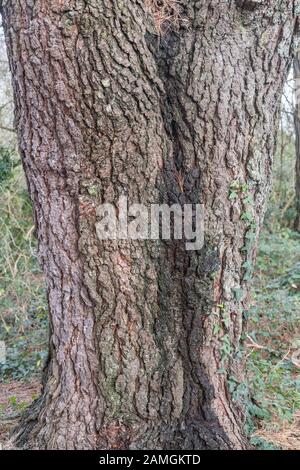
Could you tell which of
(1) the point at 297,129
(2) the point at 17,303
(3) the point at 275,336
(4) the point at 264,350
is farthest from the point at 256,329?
(1) the point at 297,129

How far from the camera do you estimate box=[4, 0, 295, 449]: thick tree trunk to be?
6.64 feet

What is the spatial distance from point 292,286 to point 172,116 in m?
3.33

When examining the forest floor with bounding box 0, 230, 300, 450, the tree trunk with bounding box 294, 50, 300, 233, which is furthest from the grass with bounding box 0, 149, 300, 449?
the tree trunk with bounding box 294, 50, 300, 233

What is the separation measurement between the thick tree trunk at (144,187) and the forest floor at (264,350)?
1.08 ft

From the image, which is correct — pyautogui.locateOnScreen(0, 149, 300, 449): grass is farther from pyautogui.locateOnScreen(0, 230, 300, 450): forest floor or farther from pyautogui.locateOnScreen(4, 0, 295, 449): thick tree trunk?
pyautogui.locateOnScreen(4, 0, 295, 449): thick tree trunk

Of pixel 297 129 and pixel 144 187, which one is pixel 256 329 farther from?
pixel 297 129

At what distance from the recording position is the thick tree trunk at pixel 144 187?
79.7 inches

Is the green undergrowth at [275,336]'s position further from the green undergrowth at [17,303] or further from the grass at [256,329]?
the green undergrowth at [17,303]

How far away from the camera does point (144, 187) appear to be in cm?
216

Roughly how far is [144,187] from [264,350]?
7.41ft

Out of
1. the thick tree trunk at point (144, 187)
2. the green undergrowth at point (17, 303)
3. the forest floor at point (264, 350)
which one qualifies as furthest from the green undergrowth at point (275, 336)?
the green undergrowth at point (17, 303)

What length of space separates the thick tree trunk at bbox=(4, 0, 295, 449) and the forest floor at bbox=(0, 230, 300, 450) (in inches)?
13.0
